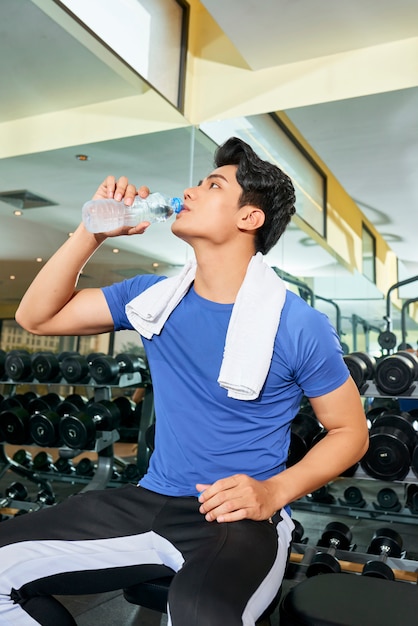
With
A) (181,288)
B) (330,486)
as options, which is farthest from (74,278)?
(330,486)

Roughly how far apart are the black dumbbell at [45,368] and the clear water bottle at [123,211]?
2135 millimetres

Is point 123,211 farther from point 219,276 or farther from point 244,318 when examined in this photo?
point 244,318

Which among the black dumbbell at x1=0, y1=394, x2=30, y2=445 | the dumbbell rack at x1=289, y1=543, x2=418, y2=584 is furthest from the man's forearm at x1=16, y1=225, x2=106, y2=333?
the black dumbbell at x1=0, y1=394, x2=30, y2=445

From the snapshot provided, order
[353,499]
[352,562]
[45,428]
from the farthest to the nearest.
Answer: [45,428]
[353,499]
[352,562]

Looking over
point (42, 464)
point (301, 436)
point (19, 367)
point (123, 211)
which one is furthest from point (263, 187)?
point (42, 464)

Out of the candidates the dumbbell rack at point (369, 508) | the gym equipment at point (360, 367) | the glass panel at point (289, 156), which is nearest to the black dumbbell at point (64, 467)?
the dumbbell rack at point (369, 508)

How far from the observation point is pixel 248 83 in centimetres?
363

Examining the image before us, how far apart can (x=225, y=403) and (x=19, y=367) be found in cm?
252

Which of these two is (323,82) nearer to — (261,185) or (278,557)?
(261,185)

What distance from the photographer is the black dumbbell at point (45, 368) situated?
332 cm

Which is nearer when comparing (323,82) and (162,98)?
(323,82)

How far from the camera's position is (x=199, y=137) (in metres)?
3.81

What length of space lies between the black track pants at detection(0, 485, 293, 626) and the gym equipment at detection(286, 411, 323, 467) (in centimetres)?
134

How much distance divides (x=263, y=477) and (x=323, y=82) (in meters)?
2.88
